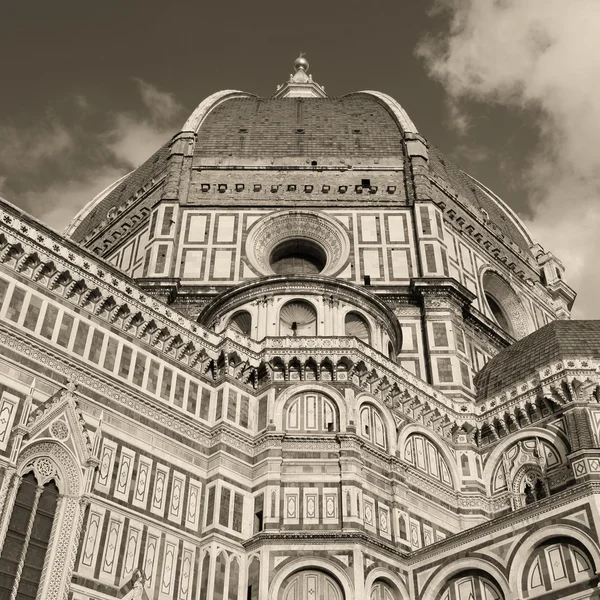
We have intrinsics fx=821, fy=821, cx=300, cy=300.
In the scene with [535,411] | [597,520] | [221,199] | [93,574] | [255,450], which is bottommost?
[93,574]

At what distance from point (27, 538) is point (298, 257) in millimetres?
20011

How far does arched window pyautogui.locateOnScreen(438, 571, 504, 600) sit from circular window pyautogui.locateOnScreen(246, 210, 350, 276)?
640 inches

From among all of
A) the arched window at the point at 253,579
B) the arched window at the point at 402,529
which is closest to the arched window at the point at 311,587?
the arched window at the point at 253,579

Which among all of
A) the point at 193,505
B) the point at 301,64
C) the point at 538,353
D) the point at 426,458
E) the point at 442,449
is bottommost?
the point at 193,505

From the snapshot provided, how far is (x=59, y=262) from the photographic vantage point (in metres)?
21.2

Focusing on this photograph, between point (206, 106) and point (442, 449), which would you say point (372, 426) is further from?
point (206, 106)

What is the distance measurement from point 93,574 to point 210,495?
4.13 m

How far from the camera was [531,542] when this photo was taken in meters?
19.5

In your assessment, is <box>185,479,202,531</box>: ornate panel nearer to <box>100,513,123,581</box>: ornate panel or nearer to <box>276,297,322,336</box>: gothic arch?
<box>100,513,123,581</box>: ornate panel

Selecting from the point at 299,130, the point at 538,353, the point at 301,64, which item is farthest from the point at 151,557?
the point at 301,64

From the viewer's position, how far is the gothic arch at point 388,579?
800 inches

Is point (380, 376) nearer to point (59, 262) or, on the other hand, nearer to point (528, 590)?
point (528, 590)

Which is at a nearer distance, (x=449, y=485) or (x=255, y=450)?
(x=255, y=450)

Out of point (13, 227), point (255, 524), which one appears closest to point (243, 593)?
point (255, 524)
